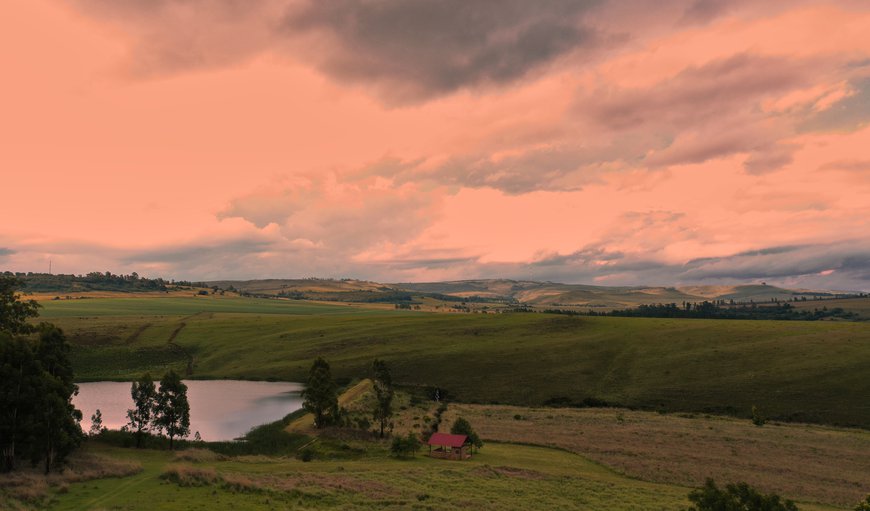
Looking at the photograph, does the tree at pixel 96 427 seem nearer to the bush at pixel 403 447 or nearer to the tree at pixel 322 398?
the tree at pixel 322 398

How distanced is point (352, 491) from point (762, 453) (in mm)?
54976

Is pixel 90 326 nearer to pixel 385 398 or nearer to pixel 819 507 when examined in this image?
pixel 385 398

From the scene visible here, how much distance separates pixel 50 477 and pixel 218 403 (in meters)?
62.8

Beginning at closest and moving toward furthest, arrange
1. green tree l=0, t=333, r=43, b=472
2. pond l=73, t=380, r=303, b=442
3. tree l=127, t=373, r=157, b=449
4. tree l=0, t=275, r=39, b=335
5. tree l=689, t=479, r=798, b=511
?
tree l=689, t=479, r=798, b=511 → green tree l=0, t=333, r=43, b=472 → tree l=0, t=275, r=39, b=335 → tree l=127, t=373, r=157, b=449 → pond l=73, t=380, r=303, b=442

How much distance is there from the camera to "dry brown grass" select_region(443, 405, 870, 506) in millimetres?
54312

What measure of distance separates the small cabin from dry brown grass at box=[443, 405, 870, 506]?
12.0 metres

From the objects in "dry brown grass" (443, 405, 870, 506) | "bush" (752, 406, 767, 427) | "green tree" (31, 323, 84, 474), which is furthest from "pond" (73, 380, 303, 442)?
"bush" (752, 406, 767, 427)

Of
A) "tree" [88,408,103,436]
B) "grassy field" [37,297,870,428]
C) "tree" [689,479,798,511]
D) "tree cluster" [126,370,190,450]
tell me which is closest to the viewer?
"tree" [689,479,798,511]

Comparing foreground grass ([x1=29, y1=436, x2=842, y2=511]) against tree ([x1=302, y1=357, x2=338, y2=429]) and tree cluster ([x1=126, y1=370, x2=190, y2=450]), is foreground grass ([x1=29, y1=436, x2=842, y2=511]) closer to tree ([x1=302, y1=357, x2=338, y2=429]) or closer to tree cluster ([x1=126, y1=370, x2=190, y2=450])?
tree cluster ([x1=126, y1=370, x2=190, y2=450])

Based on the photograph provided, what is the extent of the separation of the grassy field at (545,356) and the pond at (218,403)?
10241mm

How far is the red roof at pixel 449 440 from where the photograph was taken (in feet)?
191

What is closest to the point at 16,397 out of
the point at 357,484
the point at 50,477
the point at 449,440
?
the point at 50,477

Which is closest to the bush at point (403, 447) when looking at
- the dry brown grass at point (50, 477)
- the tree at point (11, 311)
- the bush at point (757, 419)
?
the dry brown grass at point (50, 477)

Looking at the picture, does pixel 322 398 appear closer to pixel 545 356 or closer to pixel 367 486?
pixel 367 486
